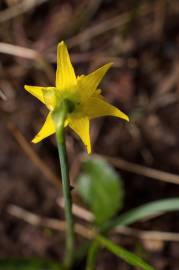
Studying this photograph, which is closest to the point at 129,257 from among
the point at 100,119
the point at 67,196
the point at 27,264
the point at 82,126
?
the point at 67,196

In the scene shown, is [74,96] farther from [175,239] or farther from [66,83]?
[175,239]

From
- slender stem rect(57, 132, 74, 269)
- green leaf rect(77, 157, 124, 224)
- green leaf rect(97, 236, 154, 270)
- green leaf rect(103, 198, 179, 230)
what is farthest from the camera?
green leaf rect(77, 157, 124, 224)

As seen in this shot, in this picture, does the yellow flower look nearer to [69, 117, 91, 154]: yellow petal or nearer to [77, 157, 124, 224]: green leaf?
[69, 117, 91, 154]: yellow petal

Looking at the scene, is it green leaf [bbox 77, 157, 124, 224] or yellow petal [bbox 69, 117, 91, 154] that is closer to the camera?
yellow petal [bbox 69, 117, 91, 154]

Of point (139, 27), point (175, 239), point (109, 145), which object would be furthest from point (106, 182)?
point (139, 27)

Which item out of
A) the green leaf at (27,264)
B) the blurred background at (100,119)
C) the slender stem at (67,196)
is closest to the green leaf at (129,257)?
the slender stem at (67,196)

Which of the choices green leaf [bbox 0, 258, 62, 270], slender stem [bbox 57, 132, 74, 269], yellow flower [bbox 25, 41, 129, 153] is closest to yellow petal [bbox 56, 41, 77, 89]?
yellow flower [bbox 25, 41, 129, 153]

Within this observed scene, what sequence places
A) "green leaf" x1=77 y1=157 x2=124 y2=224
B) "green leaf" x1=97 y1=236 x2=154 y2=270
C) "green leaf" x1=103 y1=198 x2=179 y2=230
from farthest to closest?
"green leaf" x1=77 y1=157 x2=124 y2=224, "green leaf" x1=103 y1=198 x2=179 y2=230, "green leaf" x1=97 y1=236 x2=154 y2=270
